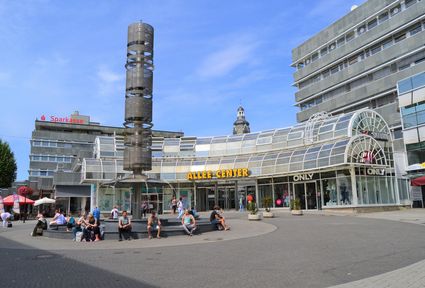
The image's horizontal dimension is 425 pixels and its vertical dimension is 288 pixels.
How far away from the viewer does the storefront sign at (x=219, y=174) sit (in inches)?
1656

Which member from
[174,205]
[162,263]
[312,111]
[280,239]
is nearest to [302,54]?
[312,111]

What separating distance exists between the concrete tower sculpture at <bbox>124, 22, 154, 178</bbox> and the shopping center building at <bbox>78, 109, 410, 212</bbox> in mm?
6085

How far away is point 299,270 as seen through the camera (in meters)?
9.48

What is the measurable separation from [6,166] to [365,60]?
194ft

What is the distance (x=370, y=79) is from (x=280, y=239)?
52.4 m

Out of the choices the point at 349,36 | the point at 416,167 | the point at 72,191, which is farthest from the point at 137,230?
the point at 349,36

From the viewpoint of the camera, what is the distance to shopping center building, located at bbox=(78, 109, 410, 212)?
111ft

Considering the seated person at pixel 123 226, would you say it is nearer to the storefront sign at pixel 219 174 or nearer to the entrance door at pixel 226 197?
the storefront sign at pixel 219 174

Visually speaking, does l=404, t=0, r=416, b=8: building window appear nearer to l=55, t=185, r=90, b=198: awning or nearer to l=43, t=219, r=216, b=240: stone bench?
l=43, t=219, r=216, b=240: stone bench

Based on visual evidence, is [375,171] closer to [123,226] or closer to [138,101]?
[138,101]

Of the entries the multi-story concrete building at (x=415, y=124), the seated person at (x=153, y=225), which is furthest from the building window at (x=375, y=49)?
the seated person at (x=153, y=225)

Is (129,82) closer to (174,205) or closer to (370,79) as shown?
(174,205)

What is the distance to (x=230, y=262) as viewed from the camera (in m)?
10.8

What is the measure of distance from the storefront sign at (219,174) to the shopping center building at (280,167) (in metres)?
0.11
